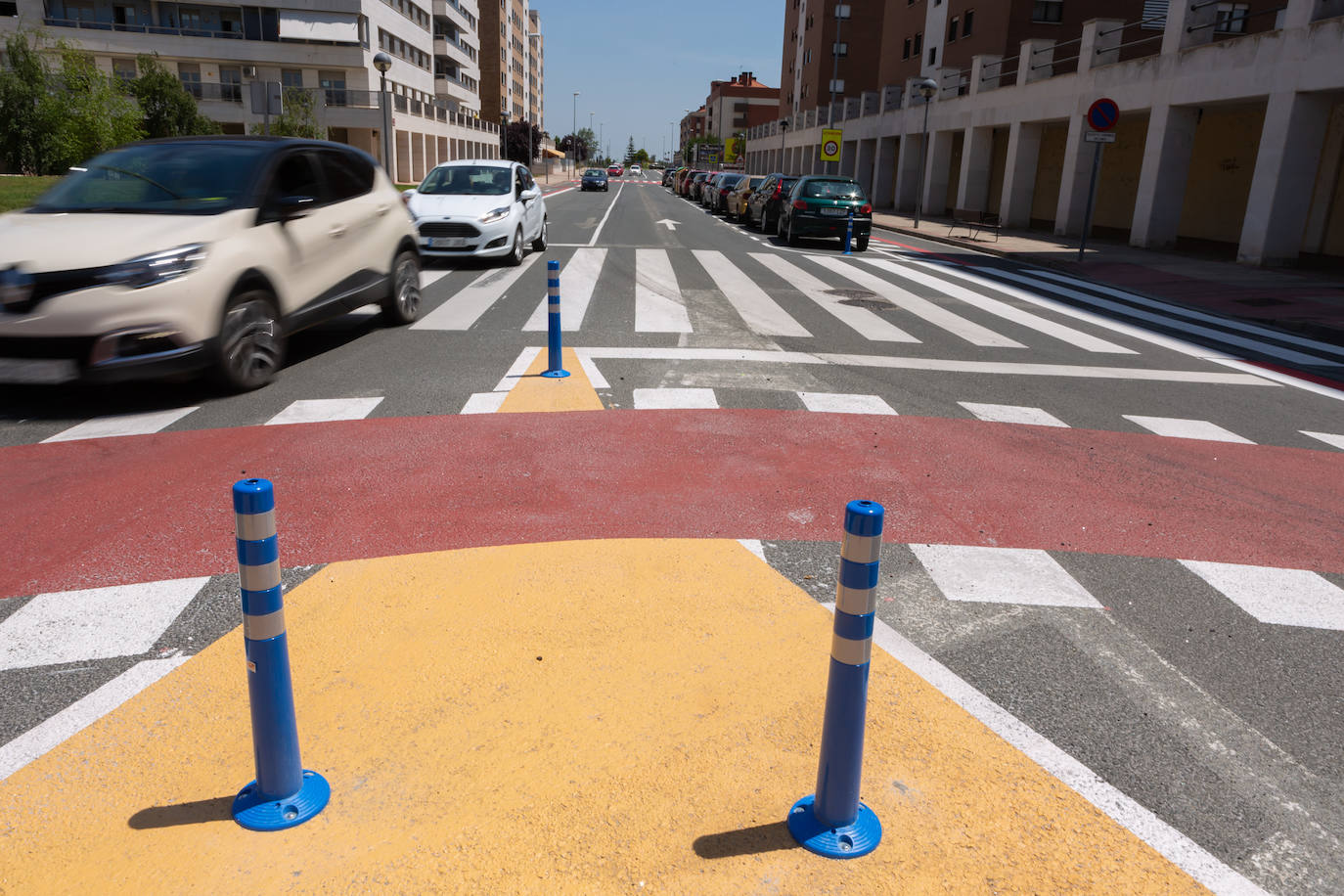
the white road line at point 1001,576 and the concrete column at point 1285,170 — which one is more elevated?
the concrete column at point 1285,170

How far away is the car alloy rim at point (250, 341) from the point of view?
7309 millimetres

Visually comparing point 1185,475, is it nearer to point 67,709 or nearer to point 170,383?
point 67,709

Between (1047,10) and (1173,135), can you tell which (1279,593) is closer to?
(1173,135)

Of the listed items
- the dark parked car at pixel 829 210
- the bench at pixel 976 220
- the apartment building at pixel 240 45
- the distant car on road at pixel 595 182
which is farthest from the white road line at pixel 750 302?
the distant car on road at pixel 595 182

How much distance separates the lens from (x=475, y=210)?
1544cm

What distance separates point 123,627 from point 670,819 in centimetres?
252

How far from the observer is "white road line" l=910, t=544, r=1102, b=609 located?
4414 mm

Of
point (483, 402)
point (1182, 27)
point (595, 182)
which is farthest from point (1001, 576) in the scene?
point (595, 182)

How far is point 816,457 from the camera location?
20.7 feet

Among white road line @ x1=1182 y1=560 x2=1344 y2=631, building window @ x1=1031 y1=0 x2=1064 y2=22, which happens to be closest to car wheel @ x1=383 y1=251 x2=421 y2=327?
white road line @ x1=1182 y1=560 x2=1344 y2=631

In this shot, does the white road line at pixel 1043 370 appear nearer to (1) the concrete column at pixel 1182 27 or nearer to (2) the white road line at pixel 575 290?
(2) the white road line at pixel 575 290

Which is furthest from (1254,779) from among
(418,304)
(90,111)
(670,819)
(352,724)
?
(90,111)

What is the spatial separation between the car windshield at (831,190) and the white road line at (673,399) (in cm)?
1526

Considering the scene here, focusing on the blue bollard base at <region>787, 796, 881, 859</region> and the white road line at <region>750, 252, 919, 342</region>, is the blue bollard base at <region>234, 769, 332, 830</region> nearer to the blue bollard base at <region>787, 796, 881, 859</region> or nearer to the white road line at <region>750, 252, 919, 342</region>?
the blue bollard base at <region>787, 796, 881, 859</region>
